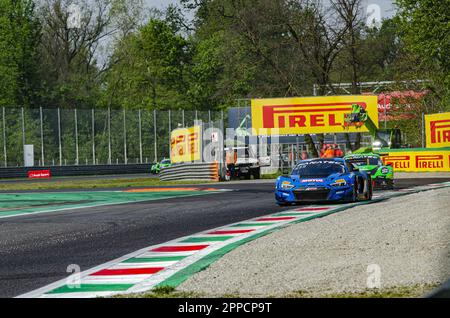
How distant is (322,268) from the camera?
9.43m

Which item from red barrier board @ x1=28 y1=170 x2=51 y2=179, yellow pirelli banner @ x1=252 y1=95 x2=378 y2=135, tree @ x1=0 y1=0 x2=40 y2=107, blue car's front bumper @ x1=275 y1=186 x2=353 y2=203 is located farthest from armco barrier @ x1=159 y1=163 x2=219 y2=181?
tree @ x1=0 y1=0 x2=40 y2=107

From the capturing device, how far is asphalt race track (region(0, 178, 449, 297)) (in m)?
10.6

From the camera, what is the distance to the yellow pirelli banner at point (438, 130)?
42188 mm

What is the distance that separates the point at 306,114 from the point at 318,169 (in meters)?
23.7

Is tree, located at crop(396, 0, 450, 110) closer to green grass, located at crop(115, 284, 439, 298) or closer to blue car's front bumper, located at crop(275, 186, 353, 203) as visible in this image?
blue car's front bumper, located at crop(275, 186, 353, 203)

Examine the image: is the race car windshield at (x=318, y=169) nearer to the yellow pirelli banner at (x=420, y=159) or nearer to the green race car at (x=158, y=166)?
the yellow pirelli banner at (x=420, y=159)

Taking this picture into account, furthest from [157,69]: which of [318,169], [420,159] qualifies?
[318,169]

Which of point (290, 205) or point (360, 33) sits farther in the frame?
point (360, 33)

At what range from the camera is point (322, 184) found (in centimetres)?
1958

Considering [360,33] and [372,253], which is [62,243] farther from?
[360,33]

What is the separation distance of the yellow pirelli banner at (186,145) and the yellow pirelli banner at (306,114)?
12.7 feet

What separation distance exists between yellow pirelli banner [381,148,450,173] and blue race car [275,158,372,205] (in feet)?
65.8
